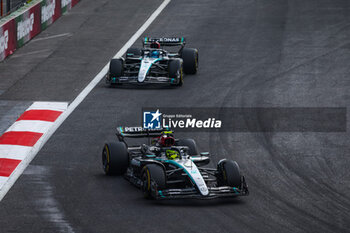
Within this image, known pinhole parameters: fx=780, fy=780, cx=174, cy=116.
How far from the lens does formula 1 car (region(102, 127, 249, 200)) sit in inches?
616

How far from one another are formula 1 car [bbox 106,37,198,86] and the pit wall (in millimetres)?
5381

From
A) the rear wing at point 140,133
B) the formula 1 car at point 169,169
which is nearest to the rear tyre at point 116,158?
the formula 1 car at point 169,169

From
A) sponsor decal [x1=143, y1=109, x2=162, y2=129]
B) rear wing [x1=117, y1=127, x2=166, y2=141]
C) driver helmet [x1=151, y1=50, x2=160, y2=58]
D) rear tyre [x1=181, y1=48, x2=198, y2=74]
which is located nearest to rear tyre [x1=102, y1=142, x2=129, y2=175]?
rear wing [x1=117, y1=127, x2=166, y2=141]

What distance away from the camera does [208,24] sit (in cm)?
3547

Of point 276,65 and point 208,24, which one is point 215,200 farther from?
point 208,24

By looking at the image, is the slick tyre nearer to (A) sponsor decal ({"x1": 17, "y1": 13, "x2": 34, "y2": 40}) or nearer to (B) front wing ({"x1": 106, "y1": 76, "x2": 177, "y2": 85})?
(B) front wing ({"x1": 106, "y1": 76, "x2": 177, "y2": 85})

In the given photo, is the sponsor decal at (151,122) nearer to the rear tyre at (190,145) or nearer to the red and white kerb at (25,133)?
the rear tyre at (190,145)

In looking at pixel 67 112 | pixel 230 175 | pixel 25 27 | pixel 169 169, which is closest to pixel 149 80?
pixel 67 112

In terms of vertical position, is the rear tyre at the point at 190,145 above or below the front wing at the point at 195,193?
above

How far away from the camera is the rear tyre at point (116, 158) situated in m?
17.3

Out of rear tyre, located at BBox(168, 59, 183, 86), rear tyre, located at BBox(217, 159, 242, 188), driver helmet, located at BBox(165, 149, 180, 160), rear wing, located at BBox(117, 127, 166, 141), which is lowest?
rear tyre, located at BBox(217, 159, 242, 188)

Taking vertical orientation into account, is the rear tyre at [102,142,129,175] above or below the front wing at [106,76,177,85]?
below

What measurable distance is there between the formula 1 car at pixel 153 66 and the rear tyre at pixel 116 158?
8.53 m

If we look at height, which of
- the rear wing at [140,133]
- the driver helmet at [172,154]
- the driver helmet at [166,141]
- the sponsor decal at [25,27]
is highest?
the sponsor decal at [25,27]
